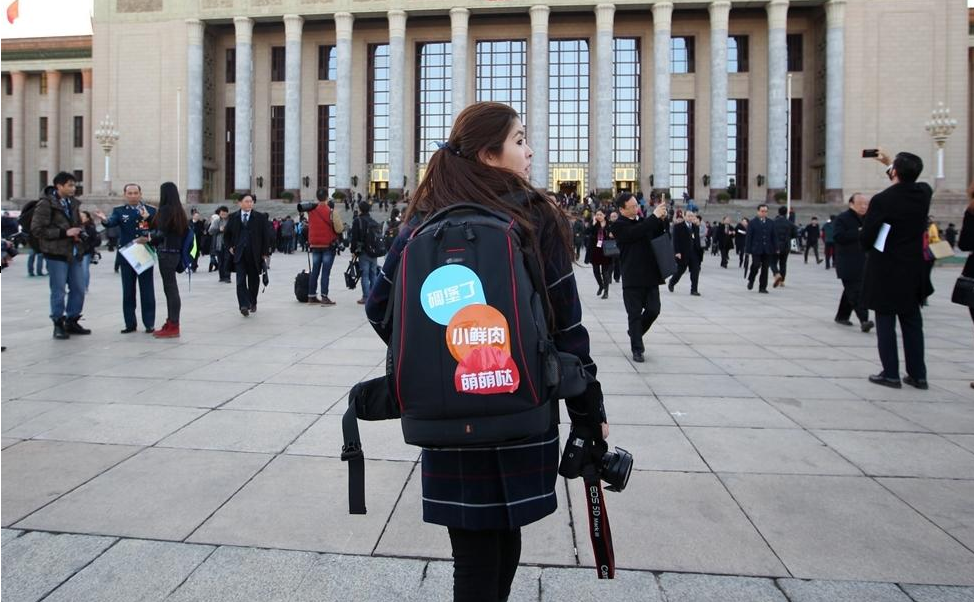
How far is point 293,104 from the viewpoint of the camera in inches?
1772

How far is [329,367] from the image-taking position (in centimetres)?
689

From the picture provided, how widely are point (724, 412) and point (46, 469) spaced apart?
14.2ft

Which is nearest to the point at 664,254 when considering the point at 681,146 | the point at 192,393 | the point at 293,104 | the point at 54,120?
the point at 192,393

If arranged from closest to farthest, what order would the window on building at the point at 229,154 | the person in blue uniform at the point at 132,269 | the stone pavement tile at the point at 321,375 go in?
the stone pavement tile at the point at 321,375 → the person in blue uniform at the point at 132,269 → the window on building at the point at 229,154

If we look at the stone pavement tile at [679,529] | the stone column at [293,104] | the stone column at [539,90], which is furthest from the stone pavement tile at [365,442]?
the stone column at [293,104]

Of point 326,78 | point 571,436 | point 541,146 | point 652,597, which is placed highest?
point 326,78

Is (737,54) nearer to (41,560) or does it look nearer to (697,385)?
(697,385)

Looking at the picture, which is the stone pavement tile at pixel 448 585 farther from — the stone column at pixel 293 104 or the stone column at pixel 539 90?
the stone column at pixel 293 104

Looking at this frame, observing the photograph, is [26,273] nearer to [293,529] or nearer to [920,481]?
[293,529]

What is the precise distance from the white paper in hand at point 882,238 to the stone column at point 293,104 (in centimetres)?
4171

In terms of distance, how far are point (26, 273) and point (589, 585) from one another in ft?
68.4

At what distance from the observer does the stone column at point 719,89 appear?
41.6 metres

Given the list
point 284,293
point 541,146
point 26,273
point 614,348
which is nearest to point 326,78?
point 541,146

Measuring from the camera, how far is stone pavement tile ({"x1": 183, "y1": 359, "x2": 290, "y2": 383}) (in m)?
6.29
